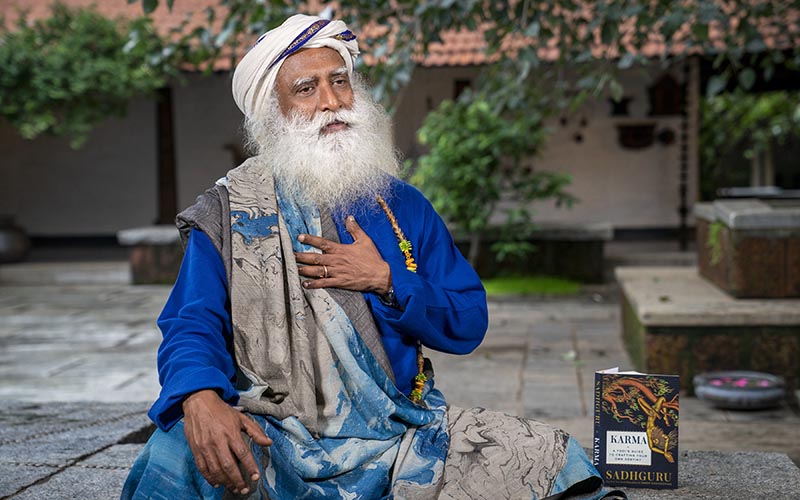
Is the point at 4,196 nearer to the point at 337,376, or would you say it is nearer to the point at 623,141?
the point at 623,141

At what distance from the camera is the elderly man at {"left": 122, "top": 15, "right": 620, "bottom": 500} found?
2.18 meters

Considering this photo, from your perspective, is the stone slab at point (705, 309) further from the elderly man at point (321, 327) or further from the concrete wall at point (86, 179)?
the concrete wall at point (86, 179)

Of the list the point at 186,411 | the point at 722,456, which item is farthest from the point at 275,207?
the point at 722,456

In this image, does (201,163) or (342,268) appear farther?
(201,163)

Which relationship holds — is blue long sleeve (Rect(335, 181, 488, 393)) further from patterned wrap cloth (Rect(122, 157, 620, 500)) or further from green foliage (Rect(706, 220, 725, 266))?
green foliage (Rect(706, 220, 725, 266))

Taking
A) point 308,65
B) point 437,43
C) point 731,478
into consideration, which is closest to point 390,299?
point 308,65

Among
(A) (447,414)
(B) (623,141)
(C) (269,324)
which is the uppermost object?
(B) (623,141)

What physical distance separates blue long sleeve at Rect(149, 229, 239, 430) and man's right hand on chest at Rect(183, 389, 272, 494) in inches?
1.3

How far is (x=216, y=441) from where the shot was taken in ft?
6.61

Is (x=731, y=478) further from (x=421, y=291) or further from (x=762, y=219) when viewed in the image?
(x=762, y=219)

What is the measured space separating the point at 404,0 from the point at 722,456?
3321 mm

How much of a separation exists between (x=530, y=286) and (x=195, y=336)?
26.4 ft

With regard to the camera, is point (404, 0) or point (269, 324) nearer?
point (269, 324)

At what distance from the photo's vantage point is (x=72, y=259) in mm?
13203
